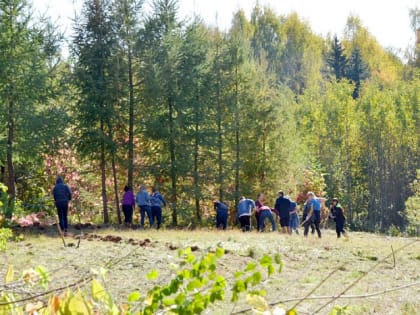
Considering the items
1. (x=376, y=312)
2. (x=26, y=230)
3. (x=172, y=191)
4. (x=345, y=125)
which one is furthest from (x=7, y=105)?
(x=345, y=125)

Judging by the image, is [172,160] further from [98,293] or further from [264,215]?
[98,293]

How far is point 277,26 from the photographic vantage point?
83.8m

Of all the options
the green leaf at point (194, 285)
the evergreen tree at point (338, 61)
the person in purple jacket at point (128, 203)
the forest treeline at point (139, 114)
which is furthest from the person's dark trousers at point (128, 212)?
the evergreen tree at point (338, 61)

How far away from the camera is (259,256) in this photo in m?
13.5

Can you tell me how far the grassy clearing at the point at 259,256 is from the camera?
31.5ft

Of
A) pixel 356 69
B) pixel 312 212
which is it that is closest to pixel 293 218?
pixel 312 212

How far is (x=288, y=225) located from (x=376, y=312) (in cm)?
1100

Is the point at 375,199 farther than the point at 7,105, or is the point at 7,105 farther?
the point at 375,199

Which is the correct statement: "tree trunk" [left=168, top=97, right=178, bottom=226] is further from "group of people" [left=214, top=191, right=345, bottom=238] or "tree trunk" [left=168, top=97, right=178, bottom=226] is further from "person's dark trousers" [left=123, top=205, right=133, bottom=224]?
"group of people" [left=214, top=191, right=345, bottom=238]

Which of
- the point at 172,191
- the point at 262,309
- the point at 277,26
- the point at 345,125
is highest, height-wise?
the point at 277,26

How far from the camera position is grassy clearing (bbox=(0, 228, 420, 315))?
9602mm

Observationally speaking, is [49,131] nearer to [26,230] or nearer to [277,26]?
[26,230]

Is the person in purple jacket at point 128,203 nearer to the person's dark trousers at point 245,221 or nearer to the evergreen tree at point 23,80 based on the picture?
the evergreen tree at point 23,80

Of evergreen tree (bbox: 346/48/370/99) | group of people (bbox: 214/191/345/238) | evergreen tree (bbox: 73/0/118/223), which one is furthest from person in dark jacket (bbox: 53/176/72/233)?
evergreen tree (bbox: 346/48/370/99)
